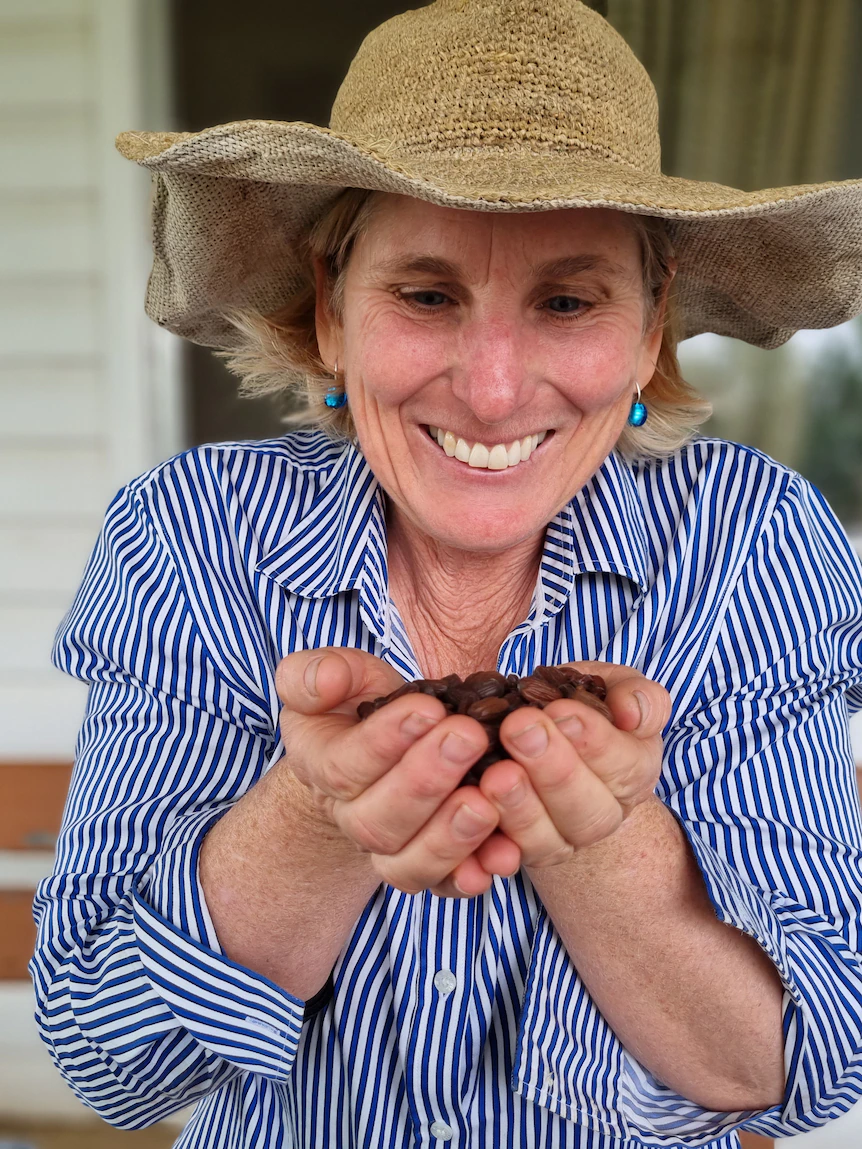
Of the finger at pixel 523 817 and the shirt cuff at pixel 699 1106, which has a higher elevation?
the finger at pixel 523 817

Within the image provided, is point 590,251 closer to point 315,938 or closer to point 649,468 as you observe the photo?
point 649,468

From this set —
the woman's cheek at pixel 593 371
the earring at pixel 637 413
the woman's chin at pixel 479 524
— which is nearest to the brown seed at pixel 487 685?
the woman's chin at pixel 479 524

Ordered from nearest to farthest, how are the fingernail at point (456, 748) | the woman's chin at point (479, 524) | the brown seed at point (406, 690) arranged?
the fingernail at point (456, 748) < the brown seed at point (406, 690) < the woman's chin at point (479, 524)

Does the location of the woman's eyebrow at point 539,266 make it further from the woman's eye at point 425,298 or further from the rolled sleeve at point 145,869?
the rolled sleeve at point 145,869

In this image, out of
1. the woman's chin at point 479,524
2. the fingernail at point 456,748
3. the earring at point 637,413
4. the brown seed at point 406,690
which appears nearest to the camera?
the fingernail at point 456,748

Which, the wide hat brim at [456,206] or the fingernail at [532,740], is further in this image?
the wide hat brim at [456,206]

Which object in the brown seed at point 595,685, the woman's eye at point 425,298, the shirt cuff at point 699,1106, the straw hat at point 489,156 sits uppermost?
the straw hat at point 489,156

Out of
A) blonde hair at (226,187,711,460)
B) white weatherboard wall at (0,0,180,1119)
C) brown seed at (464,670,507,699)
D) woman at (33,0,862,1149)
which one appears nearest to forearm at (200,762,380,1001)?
woman at (33,0,862,1149)

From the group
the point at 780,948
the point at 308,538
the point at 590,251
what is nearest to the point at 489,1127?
the point at 780,948
